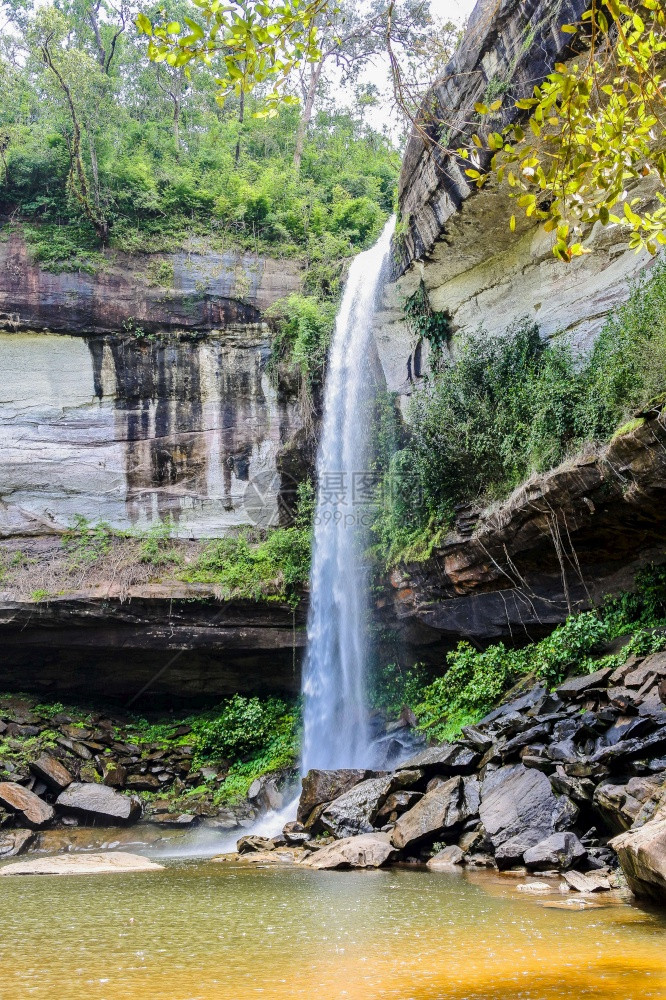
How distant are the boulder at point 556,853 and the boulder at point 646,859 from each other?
1.21m

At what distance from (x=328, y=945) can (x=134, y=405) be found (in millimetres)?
15242

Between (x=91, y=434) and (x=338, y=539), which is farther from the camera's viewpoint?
(x=91, y=434)

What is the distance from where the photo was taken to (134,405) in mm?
17375

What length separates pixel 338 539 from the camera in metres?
15.0

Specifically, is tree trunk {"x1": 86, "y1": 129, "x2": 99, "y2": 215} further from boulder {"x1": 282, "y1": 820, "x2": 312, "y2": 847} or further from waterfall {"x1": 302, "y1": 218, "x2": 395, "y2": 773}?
boulder {"x1": 282, "y1": 820, "x2": 312, "y2": 847}

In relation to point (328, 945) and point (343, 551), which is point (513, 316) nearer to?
point (343, 551)

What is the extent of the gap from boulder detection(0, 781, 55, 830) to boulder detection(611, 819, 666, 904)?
10482mm

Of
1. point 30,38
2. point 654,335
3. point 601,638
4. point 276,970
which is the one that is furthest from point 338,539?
point 30,38

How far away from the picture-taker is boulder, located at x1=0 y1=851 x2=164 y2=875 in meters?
7.98

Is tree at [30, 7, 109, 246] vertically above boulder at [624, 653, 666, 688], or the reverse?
tree at [30, 7, 109, 246]

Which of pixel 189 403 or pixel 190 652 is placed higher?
pixel 189 403

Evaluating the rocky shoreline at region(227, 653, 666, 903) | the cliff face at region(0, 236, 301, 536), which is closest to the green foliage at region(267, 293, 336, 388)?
the cliff face at region(0, 236, 301, 536)

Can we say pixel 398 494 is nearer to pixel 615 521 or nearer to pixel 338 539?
pixel 338 539

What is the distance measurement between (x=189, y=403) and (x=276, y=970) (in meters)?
15.2
